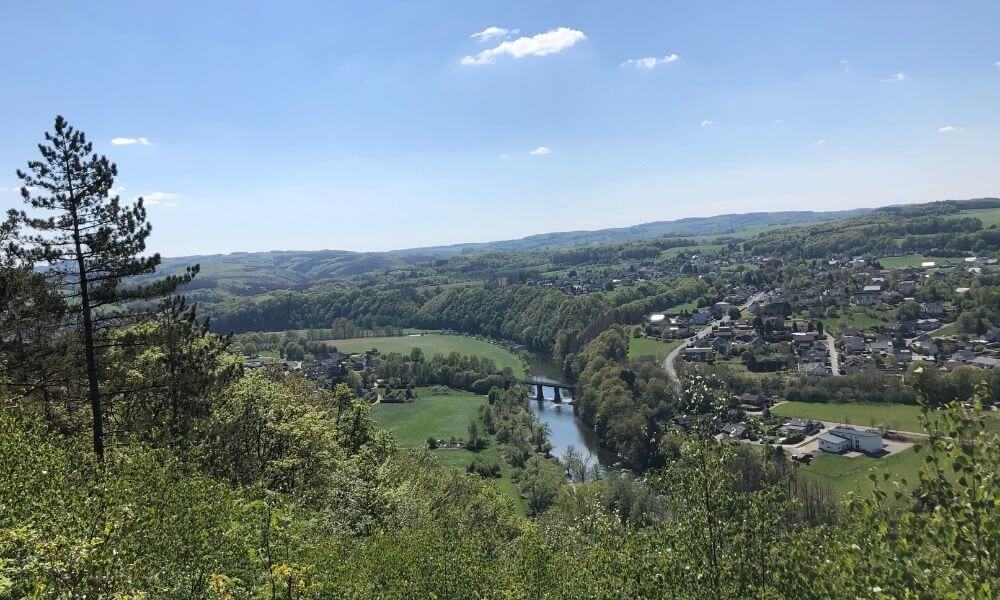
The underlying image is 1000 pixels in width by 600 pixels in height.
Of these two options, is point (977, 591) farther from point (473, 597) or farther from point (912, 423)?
point (912, 423)

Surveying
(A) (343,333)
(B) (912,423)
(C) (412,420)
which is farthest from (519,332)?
(B) (912,423)

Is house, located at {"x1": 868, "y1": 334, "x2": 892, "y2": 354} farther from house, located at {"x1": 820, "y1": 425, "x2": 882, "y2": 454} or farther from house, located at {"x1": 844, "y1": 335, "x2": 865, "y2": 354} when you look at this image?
house, located at {"x1": 820, "y1": 425, "x2": 882, "y2": 454}

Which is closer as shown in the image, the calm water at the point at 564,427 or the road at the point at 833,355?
the calm water at the point at 564,427

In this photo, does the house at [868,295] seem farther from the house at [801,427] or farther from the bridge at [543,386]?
the bridge at [543,386]

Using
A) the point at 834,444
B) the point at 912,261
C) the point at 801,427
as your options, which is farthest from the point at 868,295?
the point at 834,444

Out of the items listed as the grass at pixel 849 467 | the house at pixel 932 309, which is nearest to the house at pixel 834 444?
the grass at pixel 849 467

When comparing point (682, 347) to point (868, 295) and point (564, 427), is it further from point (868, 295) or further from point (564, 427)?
point (868, 295)

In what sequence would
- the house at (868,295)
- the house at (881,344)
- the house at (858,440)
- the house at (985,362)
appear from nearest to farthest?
the house at (858,440), the house at (985,362), the house at (881,344), the house at (868,295)
